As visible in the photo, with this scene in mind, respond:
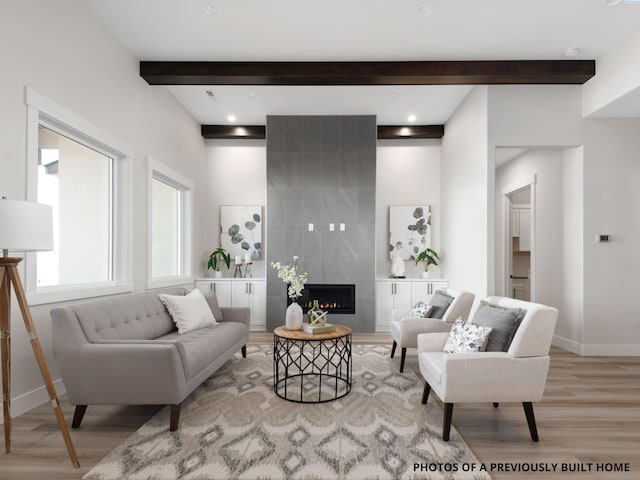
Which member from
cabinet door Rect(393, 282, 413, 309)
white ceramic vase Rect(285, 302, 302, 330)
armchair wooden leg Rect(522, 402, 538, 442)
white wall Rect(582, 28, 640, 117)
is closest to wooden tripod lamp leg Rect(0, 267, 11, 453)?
white ceramic vase Rect(285, 302, 302, 330)

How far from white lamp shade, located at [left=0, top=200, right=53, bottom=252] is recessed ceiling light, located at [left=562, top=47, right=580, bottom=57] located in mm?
4819

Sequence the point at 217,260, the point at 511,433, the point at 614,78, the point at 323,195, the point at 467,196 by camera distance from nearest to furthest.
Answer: the point at 511,433
the point at 614,78
the point at 467,196
the point at 323,195
the point at 217,260

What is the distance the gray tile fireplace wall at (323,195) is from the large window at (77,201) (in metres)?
2.27

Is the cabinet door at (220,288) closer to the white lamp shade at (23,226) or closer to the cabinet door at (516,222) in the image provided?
the white lamp shade at (23,226)

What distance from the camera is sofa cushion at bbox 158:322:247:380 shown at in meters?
2.64

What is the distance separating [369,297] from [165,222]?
3163mm

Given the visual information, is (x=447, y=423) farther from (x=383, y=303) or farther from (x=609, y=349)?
(x=383, y=303)

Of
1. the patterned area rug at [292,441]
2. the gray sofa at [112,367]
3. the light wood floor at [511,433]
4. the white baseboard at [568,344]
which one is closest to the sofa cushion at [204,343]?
the gray sofa at [112,367]

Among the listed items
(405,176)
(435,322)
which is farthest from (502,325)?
(405,176)

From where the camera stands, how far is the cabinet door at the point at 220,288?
5863 mm

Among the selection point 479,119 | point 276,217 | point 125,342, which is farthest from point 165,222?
point 479,119

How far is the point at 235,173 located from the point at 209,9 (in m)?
3.43

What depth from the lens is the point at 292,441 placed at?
2.33m

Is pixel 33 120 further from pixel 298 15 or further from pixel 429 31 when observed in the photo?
pixel 429 31
